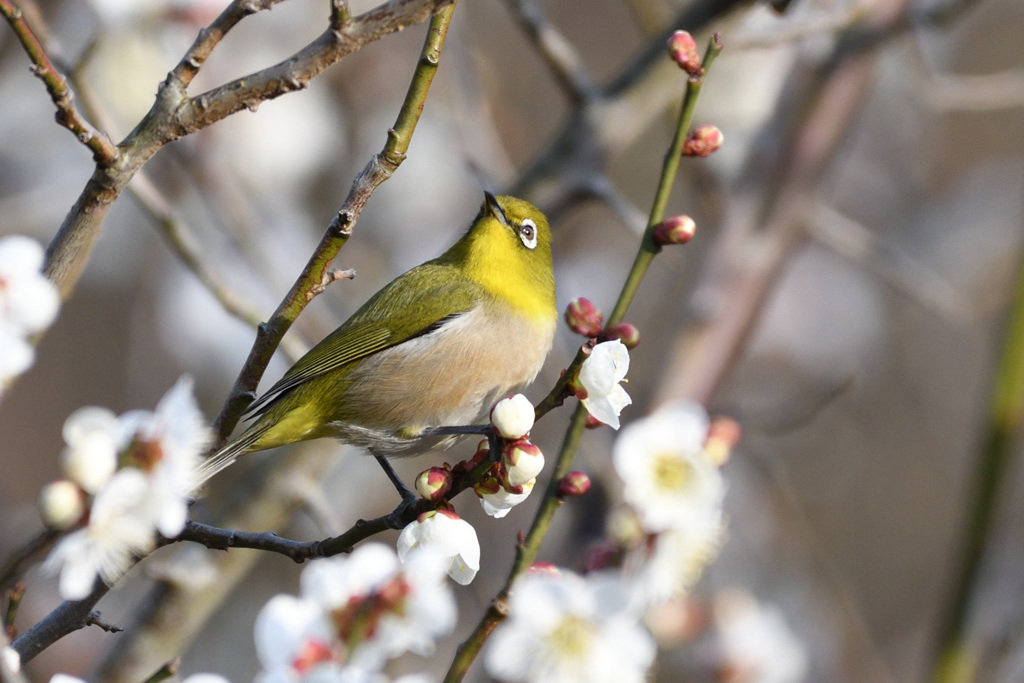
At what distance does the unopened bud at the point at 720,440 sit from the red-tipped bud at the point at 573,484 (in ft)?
1.07

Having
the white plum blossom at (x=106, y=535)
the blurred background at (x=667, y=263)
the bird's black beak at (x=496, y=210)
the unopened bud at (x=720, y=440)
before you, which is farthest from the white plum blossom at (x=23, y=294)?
the bird's black beak at (x=496, y=210)

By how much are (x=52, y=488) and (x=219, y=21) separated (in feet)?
3.09

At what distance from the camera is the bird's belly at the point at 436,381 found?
3.33m

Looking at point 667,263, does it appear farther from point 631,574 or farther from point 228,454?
point 631,574

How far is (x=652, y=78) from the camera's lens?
4.67m

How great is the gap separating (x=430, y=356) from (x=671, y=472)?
5.33 feet

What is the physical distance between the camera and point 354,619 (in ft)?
5.01

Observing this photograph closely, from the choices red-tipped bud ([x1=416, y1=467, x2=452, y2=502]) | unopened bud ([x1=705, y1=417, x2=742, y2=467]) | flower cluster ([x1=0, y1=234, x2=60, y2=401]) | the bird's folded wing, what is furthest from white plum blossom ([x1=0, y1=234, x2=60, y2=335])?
the bird's folded wing

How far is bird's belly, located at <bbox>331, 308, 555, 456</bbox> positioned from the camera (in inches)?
131

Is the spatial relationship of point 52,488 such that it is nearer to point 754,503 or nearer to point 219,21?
point 219,21

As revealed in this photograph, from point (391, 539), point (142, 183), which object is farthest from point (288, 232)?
point (142, 183)

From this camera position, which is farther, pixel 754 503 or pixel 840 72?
pixel 754 503

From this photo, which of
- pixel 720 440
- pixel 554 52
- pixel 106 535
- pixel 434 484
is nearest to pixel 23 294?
pixel 106 535

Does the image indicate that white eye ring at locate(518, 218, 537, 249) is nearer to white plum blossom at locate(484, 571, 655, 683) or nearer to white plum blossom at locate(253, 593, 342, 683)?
white plum blossom at locate(484, 571, 655, 683)
